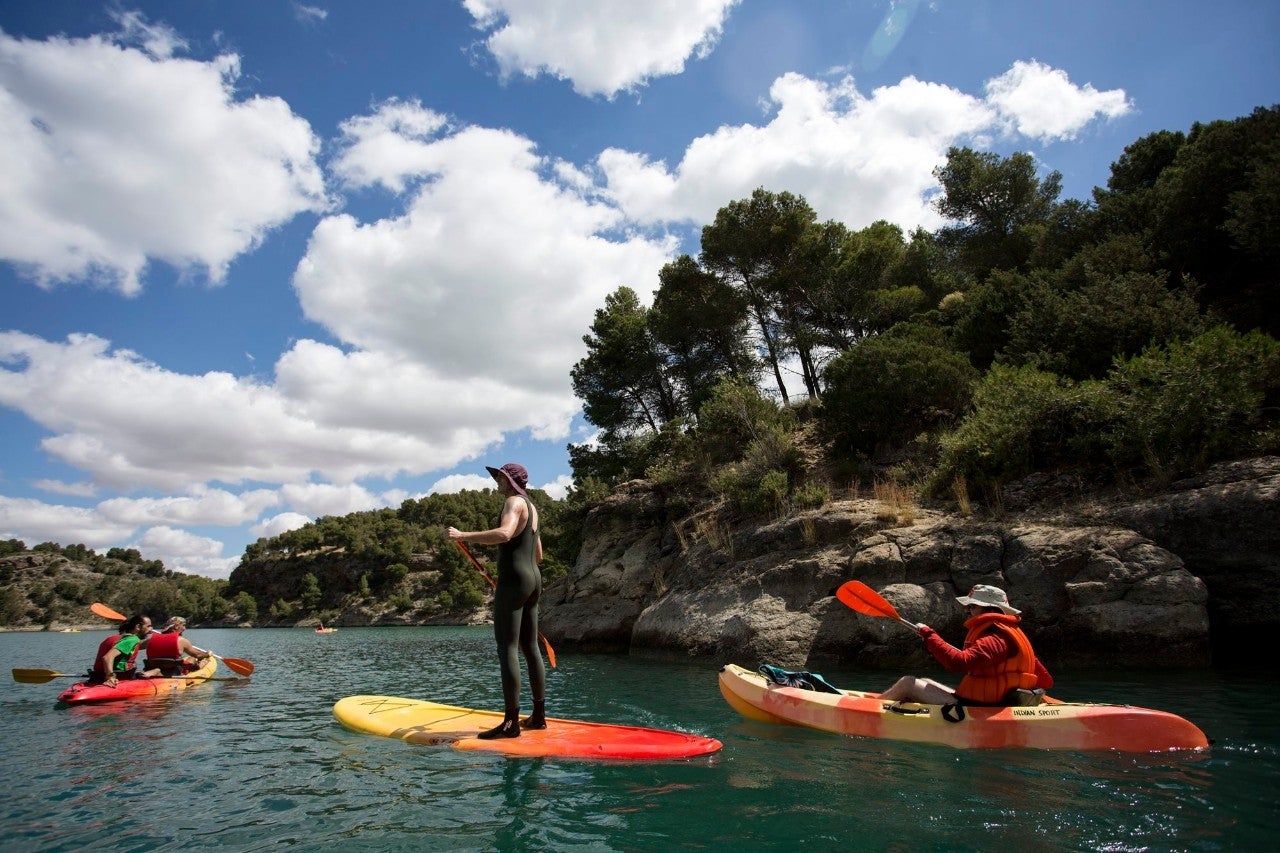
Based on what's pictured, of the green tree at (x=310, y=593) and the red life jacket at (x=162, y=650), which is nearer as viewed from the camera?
the red life jacket at (x=162, y=650)

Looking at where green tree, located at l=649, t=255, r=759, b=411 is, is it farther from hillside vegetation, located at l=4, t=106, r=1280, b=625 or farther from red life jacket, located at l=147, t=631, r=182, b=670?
red life jacket, located at l=147, t=631, r=182, b=670

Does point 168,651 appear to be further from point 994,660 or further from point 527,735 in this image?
point 994,660

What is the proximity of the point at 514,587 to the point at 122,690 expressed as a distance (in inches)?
359

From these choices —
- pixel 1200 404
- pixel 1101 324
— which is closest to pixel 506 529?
pixel 1200 404

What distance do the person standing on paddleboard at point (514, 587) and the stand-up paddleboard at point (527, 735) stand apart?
0.31 metres

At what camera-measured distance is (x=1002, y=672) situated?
245 inches

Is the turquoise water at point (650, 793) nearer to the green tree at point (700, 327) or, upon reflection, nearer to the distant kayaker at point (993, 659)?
the distant kayaker at point (993, 659)

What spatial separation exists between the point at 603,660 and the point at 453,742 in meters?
11.1

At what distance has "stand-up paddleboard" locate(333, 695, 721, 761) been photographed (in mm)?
5672

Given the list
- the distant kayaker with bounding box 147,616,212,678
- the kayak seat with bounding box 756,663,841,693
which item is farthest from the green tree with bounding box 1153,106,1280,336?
the distant kayaker with bounding box 147,616,212,678

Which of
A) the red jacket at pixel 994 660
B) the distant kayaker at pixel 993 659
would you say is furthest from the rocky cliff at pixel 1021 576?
the red jacket at pixel 994 660

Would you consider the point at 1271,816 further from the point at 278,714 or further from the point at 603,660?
the point at 603,660

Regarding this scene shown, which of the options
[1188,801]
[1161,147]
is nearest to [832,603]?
[1188,801]

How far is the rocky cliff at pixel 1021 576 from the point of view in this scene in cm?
983
